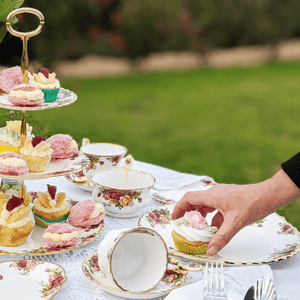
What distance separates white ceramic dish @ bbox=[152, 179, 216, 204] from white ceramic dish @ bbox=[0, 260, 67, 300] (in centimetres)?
A: 68

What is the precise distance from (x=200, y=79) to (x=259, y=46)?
1444 millimetres

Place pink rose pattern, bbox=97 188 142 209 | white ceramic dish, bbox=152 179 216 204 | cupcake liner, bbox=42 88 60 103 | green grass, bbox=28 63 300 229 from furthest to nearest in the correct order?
green grass, bbox=28 63 300 229 → white ceramic dish, bbox=152 179 216 204 → pink rose pattern, bbox=97 188 142 209 → cupcake liner, bbox=42 88 60 103

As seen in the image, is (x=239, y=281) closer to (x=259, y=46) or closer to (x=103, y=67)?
(x=103, y=67)

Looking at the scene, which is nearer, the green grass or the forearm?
the forearm

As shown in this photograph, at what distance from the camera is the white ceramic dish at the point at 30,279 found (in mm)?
1177

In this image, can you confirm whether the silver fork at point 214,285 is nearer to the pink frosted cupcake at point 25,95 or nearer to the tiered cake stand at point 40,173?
the tiered cake stand at point 40,173

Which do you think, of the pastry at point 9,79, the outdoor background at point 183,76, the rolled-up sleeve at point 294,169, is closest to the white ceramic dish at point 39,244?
the pastry at point 9,79

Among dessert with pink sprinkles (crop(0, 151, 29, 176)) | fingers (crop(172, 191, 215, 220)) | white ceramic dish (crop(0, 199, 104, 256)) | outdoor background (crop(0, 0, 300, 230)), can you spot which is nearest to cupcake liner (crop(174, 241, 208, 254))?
fingers (crop(172, 191, 215, 220))

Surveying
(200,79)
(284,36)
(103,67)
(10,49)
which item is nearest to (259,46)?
(284,36)

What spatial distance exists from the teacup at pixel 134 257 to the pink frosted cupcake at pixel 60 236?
21 cm

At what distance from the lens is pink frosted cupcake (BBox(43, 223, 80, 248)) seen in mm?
1402

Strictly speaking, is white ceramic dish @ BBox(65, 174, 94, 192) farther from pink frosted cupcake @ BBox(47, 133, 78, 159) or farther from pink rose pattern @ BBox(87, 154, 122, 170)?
pink frosted cupcake @ BBox(47, 133, 78, 159)

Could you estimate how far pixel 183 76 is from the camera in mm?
8648

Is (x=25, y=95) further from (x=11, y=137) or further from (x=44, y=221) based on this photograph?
(x=44, y=221)
